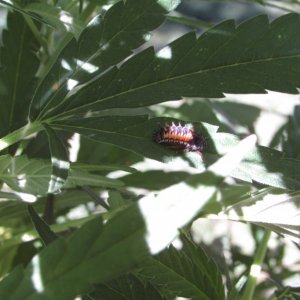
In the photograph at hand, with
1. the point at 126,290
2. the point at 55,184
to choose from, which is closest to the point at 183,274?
the point at 126,290

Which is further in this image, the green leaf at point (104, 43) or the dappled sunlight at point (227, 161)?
the green leaf at point (104, 43)

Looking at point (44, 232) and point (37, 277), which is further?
point (44, 232)

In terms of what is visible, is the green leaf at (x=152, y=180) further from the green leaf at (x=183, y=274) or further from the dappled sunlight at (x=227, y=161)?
the dappled sunlight at (x=227, y=161)

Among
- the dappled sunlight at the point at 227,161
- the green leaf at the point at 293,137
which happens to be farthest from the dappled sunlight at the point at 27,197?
the green leaf at the point at 293,137

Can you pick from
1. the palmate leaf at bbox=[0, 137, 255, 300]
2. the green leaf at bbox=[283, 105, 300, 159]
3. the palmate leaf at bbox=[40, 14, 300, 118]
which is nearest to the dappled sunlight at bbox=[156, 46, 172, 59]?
the palmate leaf at bbox=[40, 14, 300, 118]

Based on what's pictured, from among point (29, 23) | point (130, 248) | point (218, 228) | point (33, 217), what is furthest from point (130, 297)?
point (218, 228)

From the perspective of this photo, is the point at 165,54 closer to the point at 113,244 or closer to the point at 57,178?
the point at 57,178
